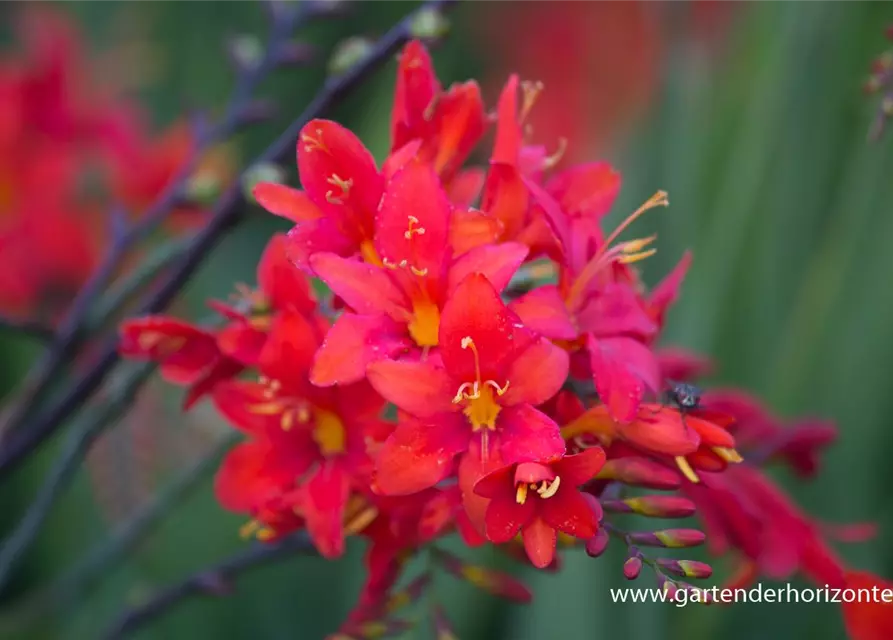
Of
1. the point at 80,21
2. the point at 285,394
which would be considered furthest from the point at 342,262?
the point at 80,21

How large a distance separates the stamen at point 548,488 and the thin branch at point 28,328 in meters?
0.28

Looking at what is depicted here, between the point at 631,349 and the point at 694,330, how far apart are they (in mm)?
447

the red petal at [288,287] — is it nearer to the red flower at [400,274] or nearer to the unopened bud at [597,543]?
the red flower at [400,274]

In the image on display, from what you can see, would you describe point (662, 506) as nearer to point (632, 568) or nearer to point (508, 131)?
point (632, 568)

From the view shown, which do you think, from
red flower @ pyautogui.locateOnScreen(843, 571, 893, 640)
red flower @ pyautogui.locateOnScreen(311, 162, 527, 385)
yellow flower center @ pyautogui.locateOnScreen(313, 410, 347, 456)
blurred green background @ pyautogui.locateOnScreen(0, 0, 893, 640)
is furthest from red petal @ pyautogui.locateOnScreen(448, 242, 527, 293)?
blurred green background @ pyautogui.locateOnScreen(0, 0, 893, 640)

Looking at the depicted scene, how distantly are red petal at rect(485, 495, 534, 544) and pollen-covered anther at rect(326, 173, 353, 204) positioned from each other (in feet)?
0.47

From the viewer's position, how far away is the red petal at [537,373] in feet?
1.19

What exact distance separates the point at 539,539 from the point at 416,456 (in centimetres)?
5

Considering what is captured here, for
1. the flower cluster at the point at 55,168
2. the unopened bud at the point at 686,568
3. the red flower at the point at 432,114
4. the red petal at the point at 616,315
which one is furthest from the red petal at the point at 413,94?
the flower cluster at the point at 55,168

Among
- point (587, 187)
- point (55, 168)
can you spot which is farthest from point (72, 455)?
point (55, 168)

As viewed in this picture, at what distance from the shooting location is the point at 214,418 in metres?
0.84

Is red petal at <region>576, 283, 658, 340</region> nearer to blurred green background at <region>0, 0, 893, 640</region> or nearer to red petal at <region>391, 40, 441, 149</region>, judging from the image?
red petal at <region>391, 40, 441, 149</region>

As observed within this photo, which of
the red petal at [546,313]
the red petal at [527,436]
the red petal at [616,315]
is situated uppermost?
the red petal at [546,313]

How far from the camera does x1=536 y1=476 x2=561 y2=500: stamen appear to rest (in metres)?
0.34
